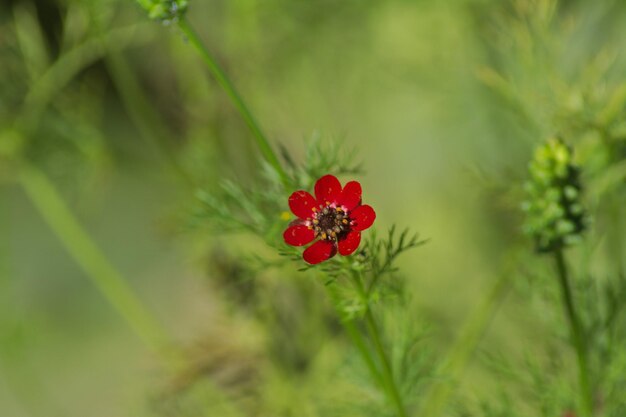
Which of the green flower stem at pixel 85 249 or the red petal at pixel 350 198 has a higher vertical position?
the green flower stem at pixel 85 249

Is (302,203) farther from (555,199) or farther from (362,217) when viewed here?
(555,199)

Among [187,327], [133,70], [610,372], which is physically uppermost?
[133,70]

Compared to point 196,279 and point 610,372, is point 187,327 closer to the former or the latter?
point 196,279

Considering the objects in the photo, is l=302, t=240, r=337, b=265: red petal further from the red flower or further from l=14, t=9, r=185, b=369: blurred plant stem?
l=14, t=9, r=185, b=369: blurred plant stem

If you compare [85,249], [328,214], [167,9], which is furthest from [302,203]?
[85,249]

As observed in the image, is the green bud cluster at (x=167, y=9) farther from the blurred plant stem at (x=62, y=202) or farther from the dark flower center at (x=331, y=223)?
the blurred plant stem at (x=62, y=202)

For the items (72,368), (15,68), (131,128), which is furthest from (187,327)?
(15,68)

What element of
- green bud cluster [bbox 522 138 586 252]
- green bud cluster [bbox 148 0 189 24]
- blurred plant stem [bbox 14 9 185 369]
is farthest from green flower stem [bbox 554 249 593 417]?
blurred plant stem [bbox 14 9 185 369]

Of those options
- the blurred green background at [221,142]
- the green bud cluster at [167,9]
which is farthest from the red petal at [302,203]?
the blurred green background at [221,142]
